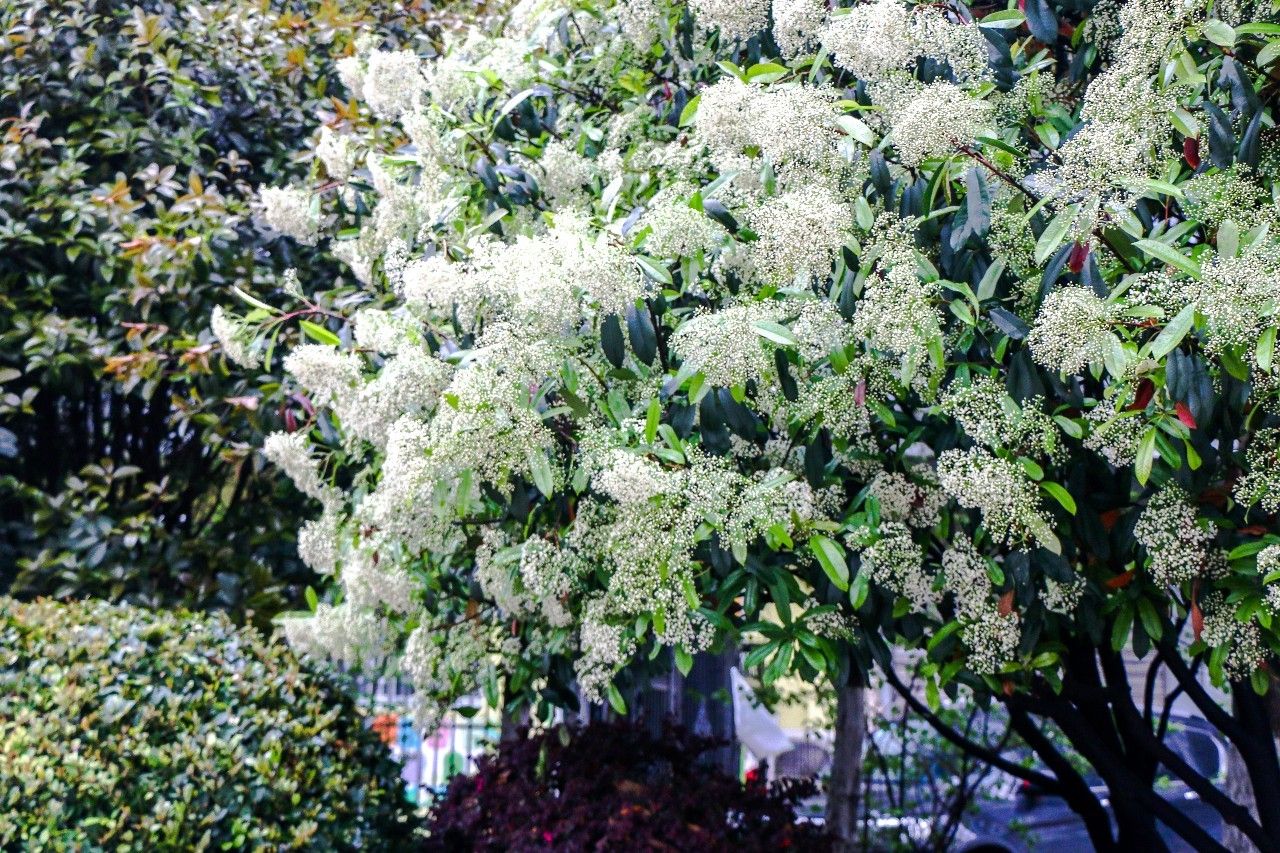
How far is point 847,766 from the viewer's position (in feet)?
19.3

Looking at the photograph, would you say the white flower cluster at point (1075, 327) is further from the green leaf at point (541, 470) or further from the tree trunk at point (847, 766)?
the tree trunk at point (847, 766)

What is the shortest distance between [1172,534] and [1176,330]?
1.82 ft

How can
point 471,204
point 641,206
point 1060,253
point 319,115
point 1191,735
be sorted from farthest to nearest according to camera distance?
point 1191,735
point 319,115
point 471,204
point 641,206
point 1060,253

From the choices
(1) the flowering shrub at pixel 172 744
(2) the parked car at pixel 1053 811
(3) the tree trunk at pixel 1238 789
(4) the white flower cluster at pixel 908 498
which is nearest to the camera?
(4) the white flower cluster at pixel 908 498

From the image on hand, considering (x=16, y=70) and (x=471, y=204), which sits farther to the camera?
(x=16, y=70)

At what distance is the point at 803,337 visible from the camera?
2625mm

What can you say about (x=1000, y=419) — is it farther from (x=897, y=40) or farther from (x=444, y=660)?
(x=444, y=660)

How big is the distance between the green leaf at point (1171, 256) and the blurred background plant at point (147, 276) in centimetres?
342

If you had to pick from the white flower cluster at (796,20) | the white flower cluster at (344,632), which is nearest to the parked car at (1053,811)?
the white flower cluster at (344,632)

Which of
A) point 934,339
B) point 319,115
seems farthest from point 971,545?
point 319,115

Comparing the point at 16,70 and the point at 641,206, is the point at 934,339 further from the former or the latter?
the point at 16,70

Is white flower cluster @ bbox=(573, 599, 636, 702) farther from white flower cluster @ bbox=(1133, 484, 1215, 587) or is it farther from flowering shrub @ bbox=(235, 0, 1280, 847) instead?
white flower cluster @ bbox=(1133, 484, 1215, 587)

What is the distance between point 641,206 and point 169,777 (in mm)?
2340

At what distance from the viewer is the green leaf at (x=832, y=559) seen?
2592mm
